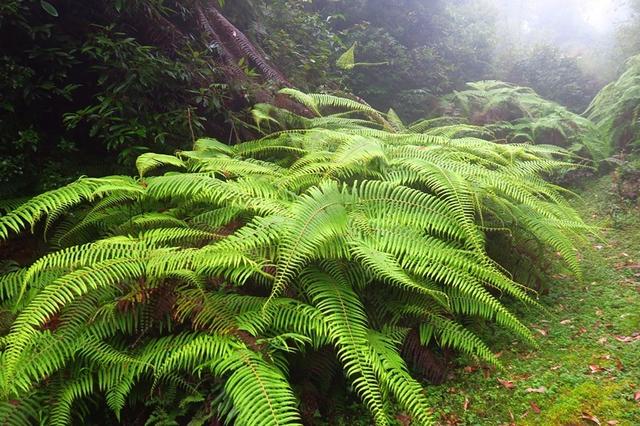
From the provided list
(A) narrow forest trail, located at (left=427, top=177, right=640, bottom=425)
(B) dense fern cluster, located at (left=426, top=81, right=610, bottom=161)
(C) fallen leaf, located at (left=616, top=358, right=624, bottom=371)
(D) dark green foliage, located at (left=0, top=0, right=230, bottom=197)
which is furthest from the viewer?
(B) dense fern cluster, located at (left=426, top=81, right=610, bottom=161)

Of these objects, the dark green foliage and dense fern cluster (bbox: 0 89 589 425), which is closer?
dense fern cluster (bbox: 0 89 589 425)

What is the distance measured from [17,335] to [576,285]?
3516 millimetres

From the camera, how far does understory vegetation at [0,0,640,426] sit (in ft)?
5.86

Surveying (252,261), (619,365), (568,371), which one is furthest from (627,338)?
(252,261)

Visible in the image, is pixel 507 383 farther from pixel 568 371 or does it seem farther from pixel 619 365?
pixel 619 365

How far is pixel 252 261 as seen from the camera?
1783mm

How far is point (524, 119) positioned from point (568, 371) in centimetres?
529

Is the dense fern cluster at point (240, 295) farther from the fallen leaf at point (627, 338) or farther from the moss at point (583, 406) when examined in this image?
the fallen leaf at point (627, 338)

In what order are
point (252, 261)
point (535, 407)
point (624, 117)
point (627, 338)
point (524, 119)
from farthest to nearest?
point (524, 119)
point (624, 117)
point (627, 338)
point (535, 407)
point (252, 261)

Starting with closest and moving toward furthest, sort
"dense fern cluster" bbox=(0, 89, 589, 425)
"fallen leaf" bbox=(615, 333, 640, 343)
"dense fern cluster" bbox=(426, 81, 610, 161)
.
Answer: "dense fern cluster" bbox=(0, 89, 589, 425), "fallen leaf" bbox=(615, 333, 640, 343), "dense fern cluster" bbox=(426, 81, 610, 161)

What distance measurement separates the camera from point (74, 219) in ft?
8.54

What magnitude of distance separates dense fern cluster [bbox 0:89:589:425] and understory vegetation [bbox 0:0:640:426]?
0.04ft

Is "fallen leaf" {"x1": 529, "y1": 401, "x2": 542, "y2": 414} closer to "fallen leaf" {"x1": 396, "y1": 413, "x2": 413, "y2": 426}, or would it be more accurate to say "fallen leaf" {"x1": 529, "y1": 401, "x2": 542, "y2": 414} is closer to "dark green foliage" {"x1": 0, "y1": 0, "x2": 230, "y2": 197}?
"fallen leaf" {"x1": 396, "y1": 413, "x2": 413, "y2": 426}

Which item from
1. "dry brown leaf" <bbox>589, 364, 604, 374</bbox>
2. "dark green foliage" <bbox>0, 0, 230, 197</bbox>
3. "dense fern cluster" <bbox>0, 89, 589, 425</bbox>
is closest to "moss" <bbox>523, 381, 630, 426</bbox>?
"dry brown leaf" <bbox>589, 364, 604, 374</bbox>
